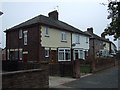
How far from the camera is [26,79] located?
8.36m

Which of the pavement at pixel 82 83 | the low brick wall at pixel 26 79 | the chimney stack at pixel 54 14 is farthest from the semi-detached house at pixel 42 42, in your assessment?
the low brick wall at pixel 26 79

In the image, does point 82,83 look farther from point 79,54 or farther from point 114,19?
point 79,54

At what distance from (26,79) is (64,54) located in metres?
18.1

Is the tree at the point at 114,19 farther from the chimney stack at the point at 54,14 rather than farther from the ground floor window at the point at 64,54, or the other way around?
the chimney stack at the point at 54,14

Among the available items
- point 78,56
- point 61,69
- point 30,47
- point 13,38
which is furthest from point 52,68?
point 78,56

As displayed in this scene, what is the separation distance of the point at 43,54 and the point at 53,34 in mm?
3567

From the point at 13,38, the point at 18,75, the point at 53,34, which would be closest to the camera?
the point at 18,75

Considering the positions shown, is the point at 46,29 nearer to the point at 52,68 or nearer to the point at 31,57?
the point at 31,57

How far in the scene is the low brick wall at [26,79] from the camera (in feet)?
24.5

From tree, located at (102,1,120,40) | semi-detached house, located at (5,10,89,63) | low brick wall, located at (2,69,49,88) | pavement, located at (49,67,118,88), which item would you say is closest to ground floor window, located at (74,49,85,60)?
semi-detached house, located at (5,10,89,63)

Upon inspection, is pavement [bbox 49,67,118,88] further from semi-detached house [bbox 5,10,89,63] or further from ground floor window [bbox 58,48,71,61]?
ground floor window [bbox 58,48,71,61]

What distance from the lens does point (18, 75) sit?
26.0 ft

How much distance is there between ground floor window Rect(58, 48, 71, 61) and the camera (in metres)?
25.5

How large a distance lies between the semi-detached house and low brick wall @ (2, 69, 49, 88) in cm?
1210
